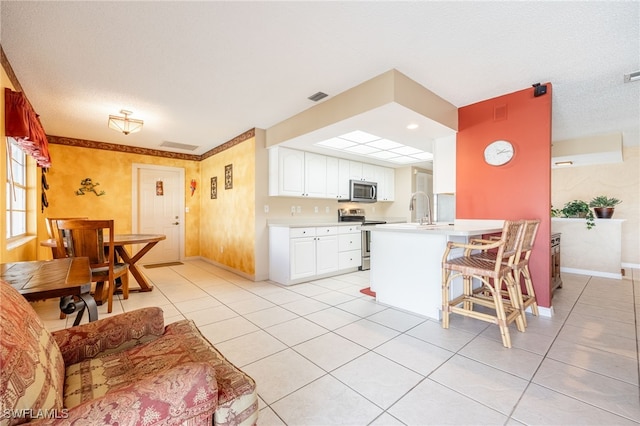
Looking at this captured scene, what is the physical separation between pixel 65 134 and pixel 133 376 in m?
5.34

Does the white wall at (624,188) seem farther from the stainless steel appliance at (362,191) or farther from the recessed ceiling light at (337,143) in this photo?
the recessed ceiling light at (337,143)

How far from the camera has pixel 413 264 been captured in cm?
288

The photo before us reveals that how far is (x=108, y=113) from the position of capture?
3611mm

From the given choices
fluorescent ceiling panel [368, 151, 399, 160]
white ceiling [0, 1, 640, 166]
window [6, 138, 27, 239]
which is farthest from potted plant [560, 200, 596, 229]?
window [6, 138, 27, 239]

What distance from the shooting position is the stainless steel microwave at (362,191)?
17.4 ft

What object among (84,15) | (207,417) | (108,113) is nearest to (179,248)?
(108,113)

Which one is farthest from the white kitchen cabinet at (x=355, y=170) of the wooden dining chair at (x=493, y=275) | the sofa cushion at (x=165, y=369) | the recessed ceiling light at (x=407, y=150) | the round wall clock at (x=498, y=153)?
the sofa cushion at (x=165, y=369)

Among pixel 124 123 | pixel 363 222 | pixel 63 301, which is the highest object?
pixel 124 123

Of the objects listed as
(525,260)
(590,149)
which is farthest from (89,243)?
(590,149)

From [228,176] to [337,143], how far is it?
2.16 metres

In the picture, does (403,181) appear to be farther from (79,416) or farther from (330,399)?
(79,416)

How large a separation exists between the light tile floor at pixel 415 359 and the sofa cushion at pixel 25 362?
98cm

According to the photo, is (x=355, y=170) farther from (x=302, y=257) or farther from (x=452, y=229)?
(x=452, y=229)

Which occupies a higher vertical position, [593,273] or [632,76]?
[632,76]
